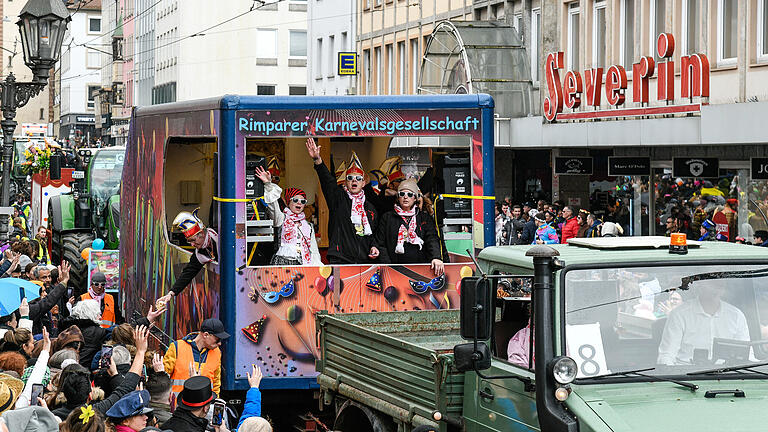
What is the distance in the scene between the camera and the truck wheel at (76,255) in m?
23.2

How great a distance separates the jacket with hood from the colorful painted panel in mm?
1150

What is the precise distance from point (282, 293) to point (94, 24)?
134 metres

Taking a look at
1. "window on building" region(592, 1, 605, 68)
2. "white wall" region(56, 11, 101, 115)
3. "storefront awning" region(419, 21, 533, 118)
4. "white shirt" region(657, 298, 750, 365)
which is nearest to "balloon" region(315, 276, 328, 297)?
"white shirt" region(657, 298, 750, 365)

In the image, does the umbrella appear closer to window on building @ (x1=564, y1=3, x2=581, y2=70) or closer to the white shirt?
the white shirt

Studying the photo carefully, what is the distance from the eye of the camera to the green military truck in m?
6.53

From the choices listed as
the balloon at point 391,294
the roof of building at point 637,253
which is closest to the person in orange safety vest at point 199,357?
the balloon at point 391,294

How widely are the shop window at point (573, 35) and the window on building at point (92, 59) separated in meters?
106

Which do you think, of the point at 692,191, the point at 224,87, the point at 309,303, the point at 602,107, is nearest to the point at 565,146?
the point at 602,107

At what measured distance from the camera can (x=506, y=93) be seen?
1334 inches

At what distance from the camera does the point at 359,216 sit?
12.7m

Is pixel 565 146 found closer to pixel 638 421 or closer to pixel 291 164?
pixel 291 164

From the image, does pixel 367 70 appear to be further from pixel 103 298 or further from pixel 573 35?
pixel 103 298

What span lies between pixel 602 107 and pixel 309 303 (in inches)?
705

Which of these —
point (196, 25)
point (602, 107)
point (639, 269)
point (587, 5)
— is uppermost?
point (196, 25)
